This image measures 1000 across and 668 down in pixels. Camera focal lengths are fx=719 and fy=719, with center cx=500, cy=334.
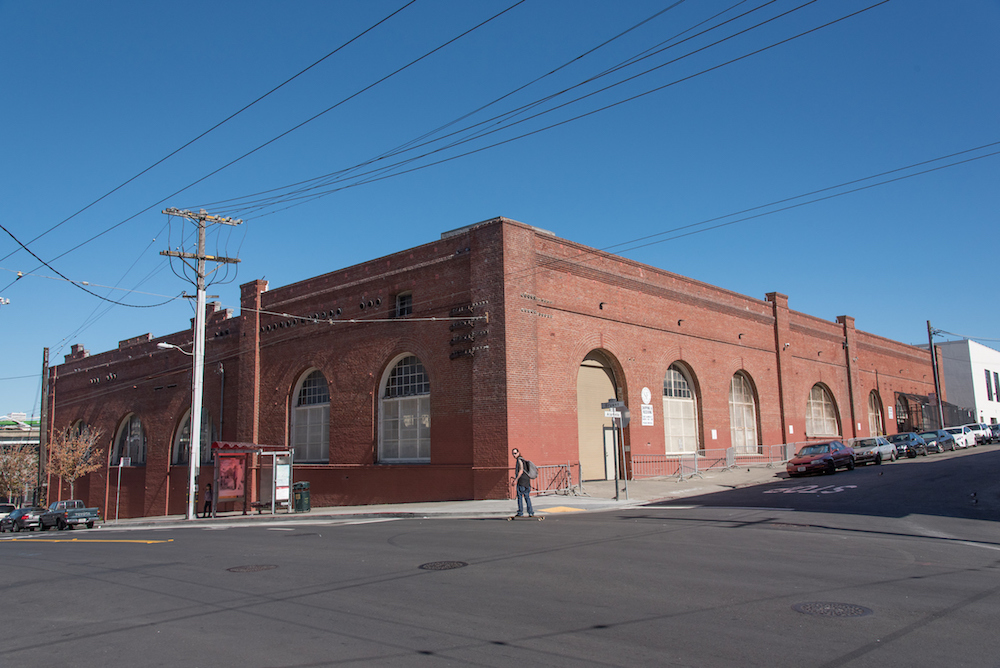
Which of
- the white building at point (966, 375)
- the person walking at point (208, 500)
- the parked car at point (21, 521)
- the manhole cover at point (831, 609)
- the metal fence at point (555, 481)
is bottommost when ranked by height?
the parked car at point (21, 521)

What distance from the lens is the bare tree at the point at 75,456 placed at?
44219 mm

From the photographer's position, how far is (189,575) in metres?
11.2

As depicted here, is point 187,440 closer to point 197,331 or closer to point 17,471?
point 197,331

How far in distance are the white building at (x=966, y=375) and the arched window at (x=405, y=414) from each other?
63.1 m

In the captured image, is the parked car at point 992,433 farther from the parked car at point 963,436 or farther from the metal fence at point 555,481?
the metal fence at point 555,481

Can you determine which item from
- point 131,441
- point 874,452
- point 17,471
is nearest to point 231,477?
point 131,441

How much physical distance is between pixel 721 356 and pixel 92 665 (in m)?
32.4

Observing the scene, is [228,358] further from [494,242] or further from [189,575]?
[189,575]

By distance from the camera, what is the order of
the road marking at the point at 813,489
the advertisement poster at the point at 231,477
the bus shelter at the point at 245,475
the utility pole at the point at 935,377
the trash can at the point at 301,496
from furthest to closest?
the utility pole at the point at 935,377
the advertisement poster at the point at 231,477
the trash can at the point at 301,496
the bus shelter at the point at 245,475
the road marking at the point at 813,489

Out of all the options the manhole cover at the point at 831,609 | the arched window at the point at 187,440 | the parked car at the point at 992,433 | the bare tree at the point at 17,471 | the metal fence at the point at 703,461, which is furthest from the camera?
the bare tree at the point at 17,471

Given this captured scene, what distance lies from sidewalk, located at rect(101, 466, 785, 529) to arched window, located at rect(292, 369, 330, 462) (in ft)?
11.2

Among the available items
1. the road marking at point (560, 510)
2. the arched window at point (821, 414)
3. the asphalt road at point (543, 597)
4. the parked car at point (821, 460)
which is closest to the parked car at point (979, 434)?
the arched window at point (821, 414)

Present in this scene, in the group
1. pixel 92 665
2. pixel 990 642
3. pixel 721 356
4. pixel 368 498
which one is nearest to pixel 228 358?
pixel 368 498

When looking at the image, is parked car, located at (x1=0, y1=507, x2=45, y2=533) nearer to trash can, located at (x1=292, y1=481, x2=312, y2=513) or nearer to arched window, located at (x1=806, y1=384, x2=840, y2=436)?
trash can, located at (x1=292, y1=481, x2=312, y2=513)
